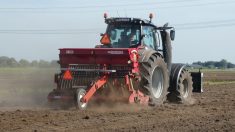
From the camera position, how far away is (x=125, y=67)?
12.5 m

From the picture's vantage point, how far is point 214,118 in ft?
35.6

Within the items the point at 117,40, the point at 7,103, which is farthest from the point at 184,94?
the point at 7,103

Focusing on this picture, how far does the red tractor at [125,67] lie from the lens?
12312 mm

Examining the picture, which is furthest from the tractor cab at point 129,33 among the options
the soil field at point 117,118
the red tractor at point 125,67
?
the soil field at point 117,118

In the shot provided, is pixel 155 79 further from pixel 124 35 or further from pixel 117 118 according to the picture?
pixel 117 118

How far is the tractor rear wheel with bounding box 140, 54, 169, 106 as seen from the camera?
12805 mm

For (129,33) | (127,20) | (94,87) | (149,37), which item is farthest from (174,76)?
(94,87)

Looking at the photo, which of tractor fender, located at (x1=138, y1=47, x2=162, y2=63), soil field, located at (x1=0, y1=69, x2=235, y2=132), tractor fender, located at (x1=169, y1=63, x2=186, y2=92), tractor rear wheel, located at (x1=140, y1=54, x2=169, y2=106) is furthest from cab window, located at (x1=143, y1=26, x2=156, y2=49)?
soil field, located at (x1=0, y1=69, x2=235, y2=132)

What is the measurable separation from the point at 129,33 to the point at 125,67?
1590 mm

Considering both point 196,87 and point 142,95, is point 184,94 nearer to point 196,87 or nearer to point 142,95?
point 196,87

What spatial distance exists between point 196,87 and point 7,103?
5.90m

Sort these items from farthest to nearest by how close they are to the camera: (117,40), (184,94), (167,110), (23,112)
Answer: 1. (184,94)
2. (117,40)
3. (167,110)
4. (23,112)

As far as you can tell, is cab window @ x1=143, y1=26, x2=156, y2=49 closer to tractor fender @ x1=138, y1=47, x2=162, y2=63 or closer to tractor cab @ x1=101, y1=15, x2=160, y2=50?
tractor cab @ x1=101, y1=15, x2=160, y2=50

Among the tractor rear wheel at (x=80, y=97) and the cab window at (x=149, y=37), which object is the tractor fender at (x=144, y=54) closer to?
the cab window at (x=149, y=37)
